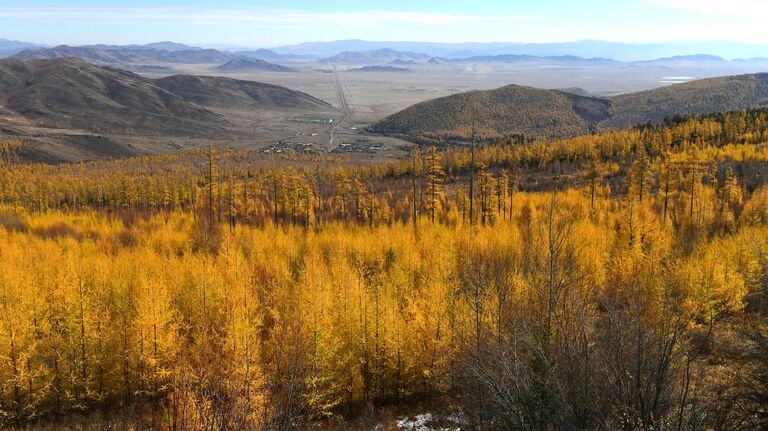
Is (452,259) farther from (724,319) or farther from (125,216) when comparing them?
(125,216)

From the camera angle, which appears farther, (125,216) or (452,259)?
(125,216)

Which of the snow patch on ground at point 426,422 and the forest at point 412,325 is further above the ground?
the forest at point 412,325

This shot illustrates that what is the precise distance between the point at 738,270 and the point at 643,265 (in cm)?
1087

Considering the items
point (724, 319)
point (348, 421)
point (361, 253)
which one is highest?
point (361, 253)

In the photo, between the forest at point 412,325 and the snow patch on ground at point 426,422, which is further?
the snow patch on ground at point 426,422

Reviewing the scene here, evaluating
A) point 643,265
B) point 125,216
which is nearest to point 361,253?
point 643,265

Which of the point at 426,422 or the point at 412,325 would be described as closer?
the point at 426,422

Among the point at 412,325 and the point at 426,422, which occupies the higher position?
the point at 412,325

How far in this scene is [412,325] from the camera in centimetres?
3122

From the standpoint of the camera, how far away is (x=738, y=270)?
43.7 metres

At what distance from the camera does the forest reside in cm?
1553

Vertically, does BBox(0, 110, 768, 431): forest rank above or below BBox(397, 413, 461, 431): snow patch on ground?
above

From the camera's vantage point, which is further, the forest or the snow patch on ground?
the snow patch on ground

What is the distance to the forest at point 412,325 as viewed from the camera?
15531 millimetres
